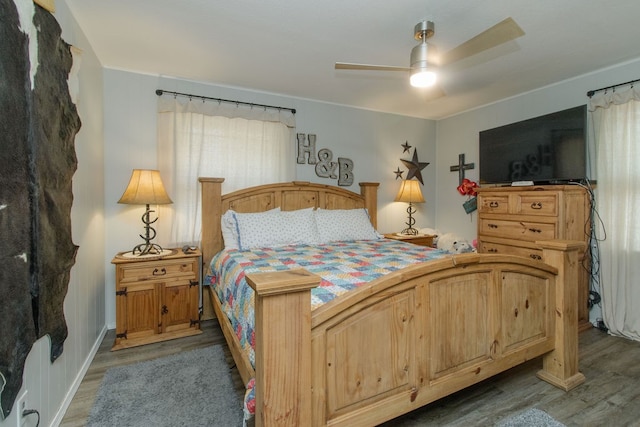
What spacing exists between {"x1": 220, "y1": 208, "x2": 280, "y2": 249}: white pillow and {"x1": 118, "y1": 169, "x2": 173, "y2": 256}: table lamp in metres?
0.54

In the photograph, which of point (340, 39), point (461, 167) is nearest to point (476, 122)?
point (461, 167)

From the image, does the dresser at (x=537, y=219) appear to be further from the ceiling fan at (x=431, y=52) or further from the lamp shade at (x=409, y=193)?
the ceiling fan at (x=431, y=52)

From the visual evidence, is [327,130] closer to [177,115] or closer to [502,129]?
[177,115]

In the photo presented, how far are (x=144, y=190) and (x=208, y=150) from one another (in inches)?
31.4

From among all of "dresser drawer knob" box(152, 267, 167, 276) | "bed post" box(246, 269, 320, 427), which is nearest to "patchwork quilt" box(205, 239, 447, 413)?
"bed post" box(246, 269, 320, 427)

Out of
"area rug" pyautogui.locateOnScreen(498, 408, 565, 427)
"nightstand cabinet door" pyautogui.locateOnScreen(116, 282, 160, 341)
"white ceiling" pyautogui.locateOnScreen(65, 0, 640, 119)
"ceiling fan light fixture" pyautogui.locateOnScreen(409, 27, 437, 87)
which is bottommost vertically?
"area rug" pyautogui.locateOnScreen(498, 408, 565, 427)

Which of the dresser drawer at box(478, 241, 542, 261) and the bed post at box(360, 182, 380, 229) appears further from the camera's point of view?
the bed post at box(360, 182, 380, 229)

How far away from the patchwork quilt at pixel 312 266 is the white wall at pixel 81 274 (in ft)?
2.93

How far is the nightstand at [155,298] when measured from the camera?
96.4 inches

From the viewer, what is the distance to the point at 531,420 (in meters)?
1.58

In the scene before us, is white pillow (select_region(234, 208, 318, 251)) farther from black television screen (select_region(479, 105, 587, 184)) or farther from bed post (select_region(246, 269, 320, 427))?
black television screen (select_region(479, 105, 587, 184))

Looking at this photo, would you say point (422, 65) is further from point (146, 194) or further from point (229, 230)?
→ point (146, 194)

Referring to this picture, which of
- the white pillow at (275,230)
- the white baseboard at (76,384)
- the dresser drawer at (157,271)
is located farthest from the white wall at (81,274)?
the white pillow at (275,230)

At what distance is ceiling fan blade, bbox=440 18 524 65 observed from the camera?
1.51 meters
